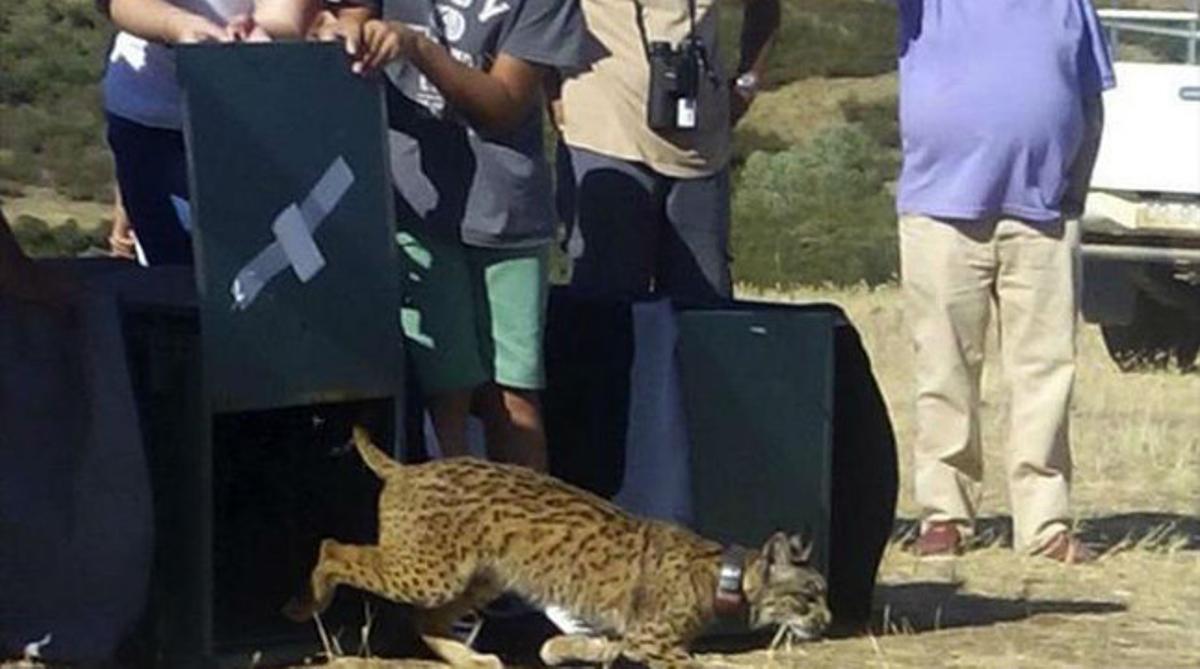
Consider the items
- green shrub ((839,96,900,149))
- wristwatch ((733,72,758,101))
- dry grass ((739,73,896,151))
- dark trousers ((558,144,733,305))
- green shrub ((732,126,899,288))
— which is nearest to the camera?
dark trousers ((558,144,733,305))

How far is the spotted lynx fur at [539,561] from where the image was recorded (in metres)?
6.75

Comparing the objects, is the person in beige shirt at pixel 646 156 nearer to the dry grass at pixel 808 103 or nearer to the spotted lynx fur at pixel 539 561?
the spotted lynx fur at pixel 539 561

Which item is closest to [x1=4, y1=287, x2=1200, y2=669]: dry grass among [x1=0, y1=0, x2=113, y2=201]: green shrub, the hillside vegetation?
the hillside vegetation

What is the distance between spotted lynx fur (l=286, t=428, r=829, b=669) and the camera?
6.75 metres

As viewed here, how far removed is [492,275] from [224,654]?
1.03 m

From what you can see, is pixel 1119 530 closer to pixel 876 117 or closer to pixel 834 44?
pixel 876 117

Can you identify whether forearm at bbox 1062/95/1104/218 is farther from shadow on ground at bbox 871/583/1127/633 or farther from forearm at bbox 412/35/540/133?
forearm at bbox 412/35/540/133

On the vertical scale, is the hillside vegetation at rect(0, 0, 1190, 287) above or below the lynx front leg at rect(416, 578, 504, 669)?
below

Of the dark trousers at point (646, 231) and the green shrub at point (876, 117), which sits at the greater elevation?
the dark trousers at point (646, 231)

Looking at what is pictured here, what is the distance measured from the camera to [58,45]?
119 feet

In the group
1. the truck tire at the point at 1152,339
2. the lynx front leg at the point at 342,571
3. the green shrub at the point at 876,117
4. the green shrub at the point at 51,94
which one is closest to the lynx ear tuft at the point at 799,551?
the lynx front leg at the point at 342,571

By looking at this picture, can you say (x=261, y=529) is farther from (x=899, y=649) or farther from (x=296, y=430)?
(x=899, y=649)

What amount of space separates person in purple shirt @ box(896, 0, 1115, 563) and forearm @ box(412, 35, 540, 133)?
218 centimetres

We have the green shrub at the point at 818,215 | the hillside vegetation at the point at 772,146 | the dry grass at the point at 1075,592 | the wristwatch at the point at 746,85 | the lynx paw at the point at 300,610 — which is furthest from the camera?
the hillside vegetation at the point at 772,146
